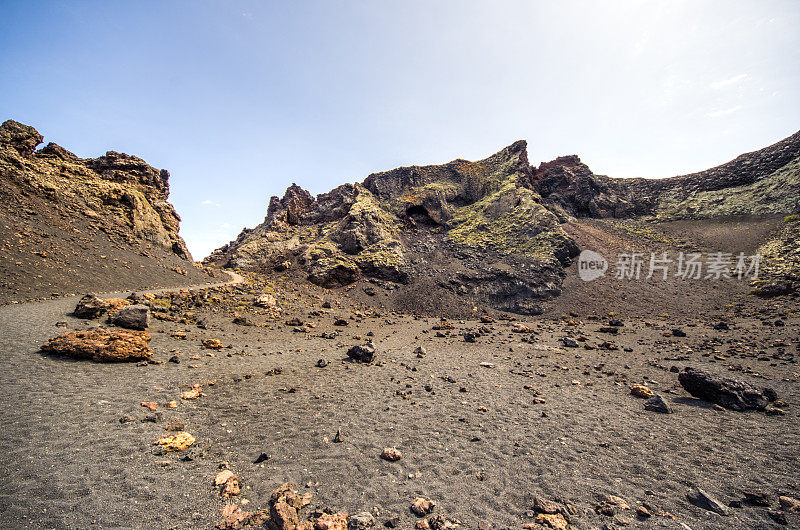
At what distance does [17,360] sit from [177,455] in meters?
7.63

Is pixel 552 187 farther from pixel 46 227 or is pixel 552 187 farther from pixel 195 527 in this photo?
pixel 46 227

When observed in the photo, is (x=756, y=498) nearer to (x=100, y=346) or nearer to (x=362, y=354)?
(x=362, y=354)

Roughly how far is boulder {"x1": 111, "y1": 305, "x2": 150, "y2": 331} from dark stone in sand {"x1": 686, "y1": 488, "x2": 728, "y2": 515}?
1873 cm

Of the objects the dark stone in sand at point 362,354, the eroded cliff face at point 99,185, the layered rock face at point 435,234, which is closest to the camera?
the dark stone in sand at point 362,354

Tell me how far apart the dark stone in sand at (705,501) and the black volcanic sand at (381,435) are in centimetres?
13

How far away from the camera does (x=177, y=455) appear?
5.29 metres

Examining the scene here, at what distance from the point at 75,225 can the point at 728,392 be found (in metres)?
42.3

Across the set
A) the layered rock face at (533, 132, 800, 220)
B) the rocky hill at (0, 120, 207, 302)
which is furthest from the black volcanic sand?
the layered rock face at (533, 132, 800, 220)

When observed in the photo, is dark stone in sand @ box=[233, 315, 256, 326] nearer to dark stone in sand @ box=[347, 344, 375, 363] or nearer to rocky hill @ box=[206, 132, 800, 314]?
dark stone in sand @ box=[347, 344, 375, 363]

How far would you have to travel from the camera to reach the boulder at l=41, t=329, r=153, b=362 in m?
8.86

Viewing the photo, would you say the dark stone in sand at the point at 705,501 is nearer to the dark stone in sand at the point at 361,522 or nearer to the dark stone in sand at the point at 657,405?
the dark stone in sand at the point at 657,405

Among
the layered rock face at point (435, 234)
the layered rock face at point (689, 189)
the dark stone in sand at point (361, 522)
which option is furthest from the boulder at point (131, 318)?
the layered rock face at point (689, 189)

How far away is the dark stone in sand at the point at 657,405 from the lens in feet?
26.7

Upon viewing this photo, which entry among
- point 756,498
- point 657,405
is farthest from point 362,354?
point 756,498
